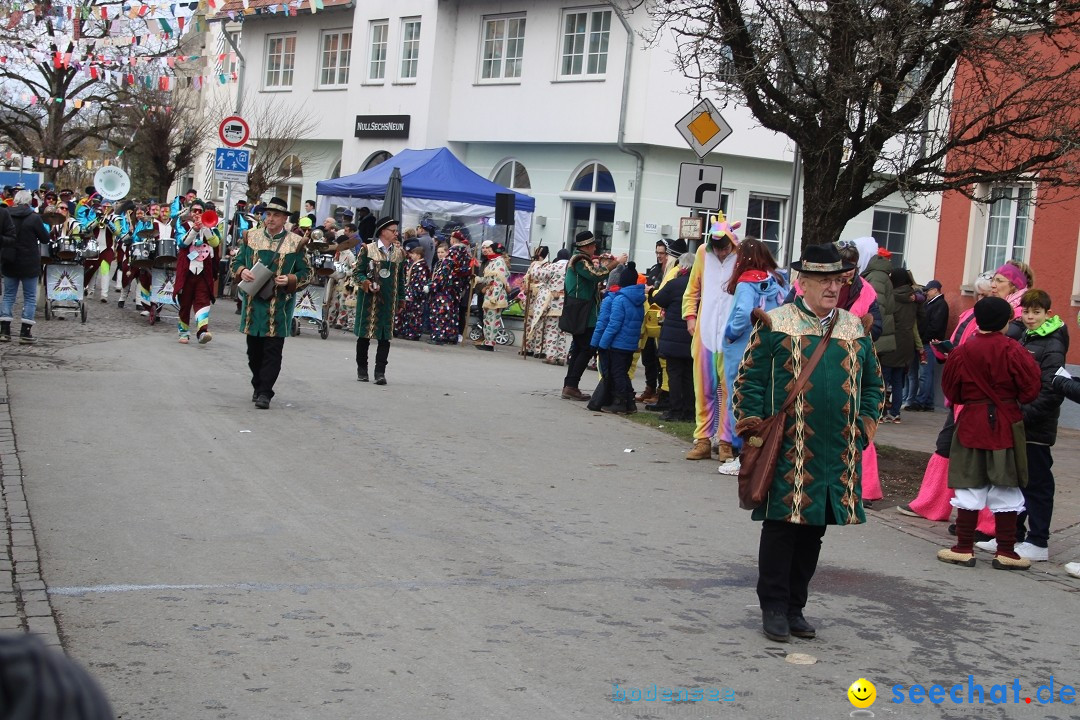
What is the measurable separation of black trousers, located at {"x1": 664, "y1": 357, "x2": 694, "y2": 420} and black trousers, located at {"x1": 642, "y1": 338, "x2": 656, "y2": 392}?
1473mm

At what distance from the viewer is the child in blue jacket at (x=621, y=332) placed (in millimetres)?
14469

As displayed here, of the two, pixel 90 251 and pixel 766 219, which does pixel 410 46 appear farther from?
pixel 90 251

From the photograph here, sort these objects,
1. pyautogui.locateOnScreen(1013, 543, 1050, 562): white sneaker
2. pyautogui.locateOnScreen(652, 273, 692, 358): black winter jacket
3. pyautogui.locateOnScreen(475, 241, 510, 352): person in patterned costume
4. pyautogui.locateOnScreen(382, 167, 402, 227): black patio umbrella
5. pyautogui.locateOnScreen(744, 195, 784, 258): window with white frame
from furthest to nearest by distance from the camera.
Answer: pyautogui.locateOnScreen(744, 195, 784, 258): window with white frame → pyautogui.locateOnScreen(382, 167, 402, 227): black patio umbrella → pyautogui.locateOnScreen(475, 241, 510, 352): person in patterned costume → pyautogui.locateOnScreen(652, 273, 692, 358): black winter jacket → pyautogui.locateOnScreen(1013, 543, 1050, 562): white sneaker

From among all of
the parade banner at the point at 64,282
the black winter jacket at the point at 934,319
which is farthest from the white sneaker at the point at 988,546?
the parade banner at the point at 64,282

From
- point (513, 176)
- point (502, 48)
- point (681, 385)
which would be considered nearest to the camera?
point (681, 385)

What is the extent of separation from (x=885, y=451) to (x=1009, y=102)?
140 inches

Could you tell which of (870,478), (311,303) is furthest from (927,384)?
(311,303)

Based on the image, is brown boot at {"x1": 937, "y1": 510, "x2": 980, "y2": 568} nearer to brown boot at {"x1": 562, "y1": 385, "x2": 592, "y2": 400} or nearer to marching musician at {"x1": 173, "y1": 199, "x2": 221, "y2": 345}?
brown boot at {"x1": 562, "y1": 385, "x2": 592, "y2": 400}

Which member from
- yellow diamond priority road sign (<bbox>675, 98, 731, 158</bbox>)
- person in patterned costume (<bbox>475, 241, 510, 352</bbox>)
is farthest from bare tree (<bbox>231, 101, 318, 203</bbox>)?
yellow diamond priority road sign (<bbox>675, 98, 731, 158</bbox>)

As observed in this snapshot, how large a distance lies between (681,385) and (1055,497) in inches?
157

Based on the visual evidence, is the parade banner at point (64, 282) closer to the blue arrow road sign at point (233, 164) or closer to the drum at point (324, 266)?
the drum at point (324, 266)

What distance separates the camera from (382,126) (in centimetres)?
3581

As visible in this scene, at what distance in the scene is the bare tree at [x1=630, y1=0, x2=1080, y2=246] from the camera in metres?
10.7

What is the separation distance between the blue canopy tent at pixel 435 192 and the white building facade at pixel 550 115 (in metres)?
2.53
